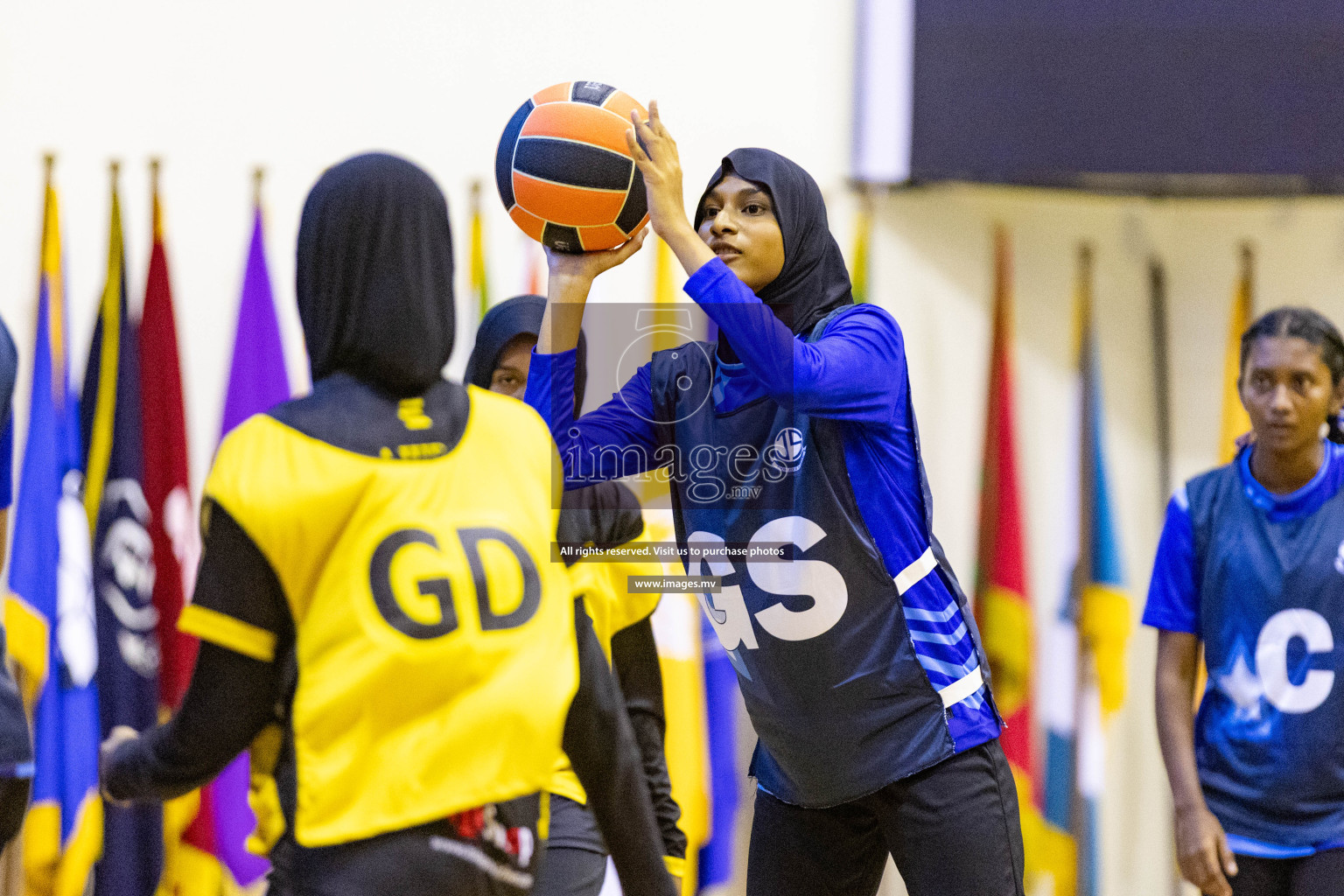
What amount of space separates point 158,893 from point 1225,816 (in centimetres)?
288

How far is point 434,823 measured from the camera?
60.7 inches

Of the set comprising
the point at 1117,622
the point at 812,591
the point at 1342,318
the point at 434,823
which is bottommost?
the point at 1117,622

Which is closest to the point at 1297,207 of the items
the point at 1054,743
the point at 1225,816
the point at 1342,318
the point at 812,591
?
the point at 1342,318

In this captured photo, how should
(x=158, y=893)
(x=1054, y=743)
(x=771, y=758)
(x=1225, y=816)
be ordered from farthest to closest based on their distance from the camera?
1. (x=1054, y=743)
2. (x=158, y=893)
3. (x=1225, y=816)
4. (x=771, y=758)

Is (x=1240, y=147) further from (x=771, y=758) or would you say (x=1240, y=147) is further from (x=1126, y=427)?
(x=771, y=758)

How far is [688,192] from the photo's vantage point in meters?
4.36

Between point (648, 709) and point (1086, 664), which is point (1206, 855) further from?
point (1086, 664)

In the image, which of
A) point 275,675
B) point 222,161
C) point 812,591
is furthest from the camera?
point 222,161

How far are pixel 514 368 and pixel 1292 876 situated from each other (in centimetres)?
193

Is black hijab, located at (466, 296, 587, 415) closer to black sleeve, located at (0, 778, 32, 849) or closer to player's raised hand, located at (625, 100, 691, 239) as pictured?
player's raised hand, located at (625, 100, 691, 239)

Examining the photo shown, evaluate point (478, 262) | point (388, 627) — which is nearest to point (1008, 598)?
point (478, 262)

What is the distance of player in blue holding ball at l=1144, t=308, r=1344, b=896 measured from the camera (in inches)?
102

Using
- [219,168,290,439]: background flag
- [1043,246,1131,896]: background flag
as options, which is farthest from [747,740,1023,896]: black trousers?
[1043,246,1131,896]: background flag

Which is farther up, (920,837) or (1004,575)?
(920,837)
